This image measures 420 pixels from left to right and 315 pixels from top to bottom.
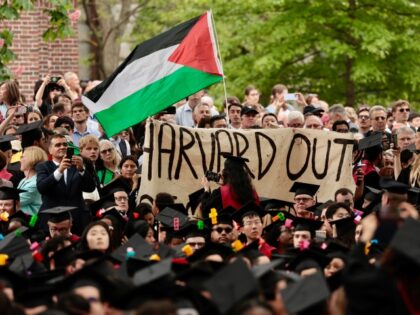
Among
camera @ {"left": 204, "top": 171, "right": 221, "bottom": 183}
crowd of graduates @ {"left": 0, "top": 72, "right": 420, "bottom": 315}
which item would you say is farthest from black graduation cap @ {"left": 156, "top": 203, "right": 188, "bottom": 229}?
camera @ {"left": 204, "top": 171, "right": 221, "bottom": 183}

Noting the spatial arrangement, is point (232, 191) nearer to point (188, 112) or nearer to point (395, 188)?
point (395, 188)

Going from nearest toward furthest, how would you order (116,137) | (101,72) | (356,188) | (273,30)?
(356,188) → (116,137) → (273,30) → (101,72)

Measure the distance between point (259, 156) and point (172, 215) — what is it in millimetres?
2780

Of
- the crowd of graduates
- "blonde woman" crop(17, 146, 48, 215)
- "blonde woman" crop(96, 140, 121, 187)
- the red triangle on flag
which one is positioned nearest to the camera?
the crowd of graduates

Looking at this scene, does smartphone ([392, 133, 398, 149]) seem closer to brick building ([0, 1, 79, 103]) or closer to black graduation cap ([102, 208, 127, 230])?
black graduation cap ([102, 208, 127, 230])

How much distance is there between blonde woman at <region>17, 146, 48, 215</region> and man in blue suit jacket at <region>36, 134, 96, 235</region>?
0.32m

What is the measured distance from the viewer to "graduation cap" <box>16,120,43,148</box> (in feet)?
57.3

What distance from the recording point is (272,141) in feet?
60.6

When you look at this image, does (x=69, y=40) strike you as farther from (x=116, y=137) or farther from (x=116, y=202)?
(x=116, y=202)

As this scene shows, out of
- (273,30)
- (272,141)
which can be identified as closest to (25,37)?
(273,30)

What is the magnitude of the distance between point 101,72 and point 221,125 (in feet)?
65.5

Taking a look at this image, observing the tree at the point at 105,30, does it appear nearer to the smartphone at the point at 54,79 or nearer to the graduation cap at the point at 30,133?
the smartphone at the point at 54,79

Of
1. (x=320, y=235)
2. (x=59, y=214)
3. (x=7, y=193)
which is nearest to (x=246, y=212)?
(x=320, y=235)

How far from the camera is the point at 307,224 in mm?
15016
